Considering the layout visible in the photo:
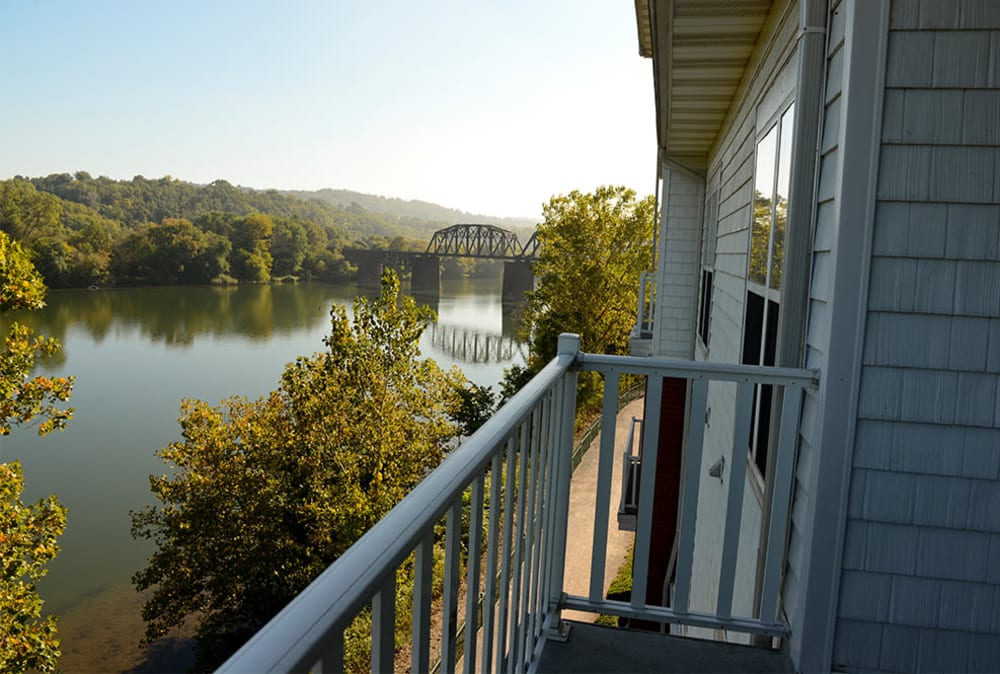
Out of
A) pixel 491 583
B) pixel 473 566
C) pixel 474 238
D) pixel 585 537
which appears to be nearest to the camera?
pixel 473 566

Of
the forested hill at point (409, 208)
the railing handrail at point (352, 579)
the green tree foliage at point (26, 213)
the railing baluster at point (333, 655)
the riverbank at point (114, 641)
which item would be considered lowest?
the riverbank at point (114, 641)

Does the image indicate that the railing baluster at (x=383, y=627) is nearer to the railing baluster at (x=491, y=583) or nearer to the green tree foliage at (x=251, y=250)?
the railing baluster at (x=491, y=583)

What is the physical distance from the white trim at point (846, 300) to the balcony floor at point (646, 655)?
25 centimetres

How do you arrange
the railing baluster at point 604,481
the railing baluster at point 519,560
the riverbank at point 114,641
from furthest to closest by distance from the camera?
the riverbank at point 114,641 < the railing baluster at point 604,481 < the railing baluster at point 519,560

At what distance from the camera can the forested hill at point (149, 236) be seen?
36.9 m

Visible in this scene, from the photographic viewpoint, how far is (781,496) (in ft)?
6.87

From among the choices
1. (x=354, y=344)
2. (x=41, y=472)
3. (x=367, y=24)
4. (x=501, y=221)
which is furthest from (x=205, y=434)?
(x=501, y=221)

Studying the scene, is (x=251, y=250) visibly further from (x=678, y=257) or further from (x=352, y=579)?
(x=352, y=579)

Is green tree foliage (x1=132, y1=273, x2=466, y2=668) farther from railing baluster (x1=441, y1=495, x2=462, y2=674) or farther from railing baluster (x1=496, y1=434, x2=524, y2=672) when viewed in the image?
railing baluster (x1=441, y1=495, x2=462, y2=674)

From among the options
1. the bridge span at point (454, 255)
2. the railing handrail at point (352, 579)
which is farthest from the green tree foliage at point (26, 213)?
the railing handrail at point (352, 579)

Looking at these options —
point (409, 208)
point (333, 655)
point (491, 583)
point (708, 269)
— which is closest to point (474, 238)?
point (708, 269)

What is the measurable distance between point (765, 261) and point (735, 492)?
1.27 m

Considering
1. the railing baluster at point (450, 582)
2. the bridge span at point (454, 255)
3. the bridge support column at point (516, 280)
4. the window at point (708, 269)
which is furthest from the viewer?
the bridge span at point (454, 255)

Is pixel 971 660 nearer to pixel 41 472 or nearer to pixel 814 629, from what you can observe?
pixel 814 629
